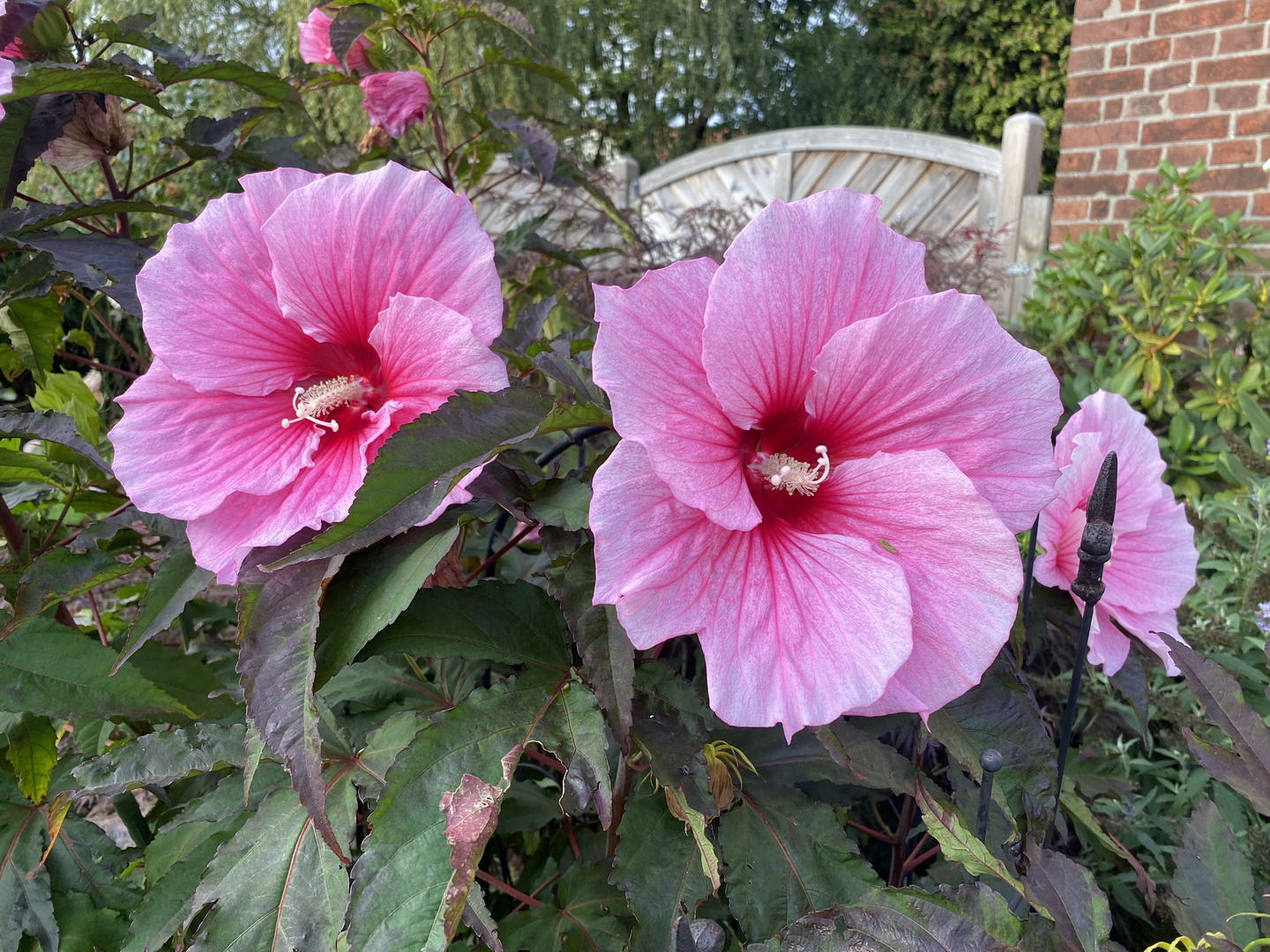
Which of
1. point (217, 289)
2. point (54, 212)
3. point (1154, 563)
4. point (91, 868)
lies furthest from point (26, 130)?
point (1154, 563)

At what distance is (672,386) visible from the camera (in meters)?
0.48

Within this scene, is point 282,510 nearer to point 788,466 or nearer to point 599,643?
point 599,643

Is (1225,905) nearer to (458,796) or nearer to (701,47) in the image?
(458,796)

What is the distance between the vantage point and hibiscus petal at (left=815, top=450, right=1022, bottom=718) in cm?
45

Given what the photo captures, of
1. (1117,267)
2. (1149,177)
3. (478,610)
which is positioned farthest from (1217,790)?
(1149,177)

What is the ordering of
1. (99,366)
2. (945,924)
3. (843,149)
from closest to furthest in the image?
1. (945,924)
2. (99,366)
3. (843,149)

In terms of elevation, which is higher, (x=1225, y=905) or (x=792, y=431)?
(x=792, y=431)

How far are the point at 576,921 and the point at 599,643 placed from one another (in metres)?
0.30

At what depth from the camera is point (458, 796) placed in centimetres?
46

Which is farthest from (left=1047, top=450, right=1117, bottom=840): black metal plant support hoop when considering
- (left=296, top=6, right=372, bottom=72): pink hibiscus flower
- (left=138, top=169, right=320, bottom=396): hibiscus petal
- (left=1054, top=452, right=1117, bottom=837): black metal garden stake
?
(left=296, top=6, right=372, bottom=72): pink hibiscus flower

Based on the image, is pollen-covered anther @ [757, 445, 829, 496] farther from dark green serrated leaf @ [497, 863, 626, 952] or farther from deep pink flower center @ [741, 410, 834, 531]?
dark green serrated leaf @ [497, 863, 626, 952]

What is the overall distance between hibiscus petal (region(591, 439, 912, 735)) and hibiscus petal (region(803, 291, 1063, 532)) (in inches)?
3.5

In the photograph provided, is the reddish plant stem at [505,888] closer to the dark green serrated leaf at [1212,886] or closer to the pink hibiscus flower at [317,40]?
the dark green serrated leaf at [1212,886]

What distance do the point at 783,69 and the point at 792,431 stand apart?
33.8 ft
